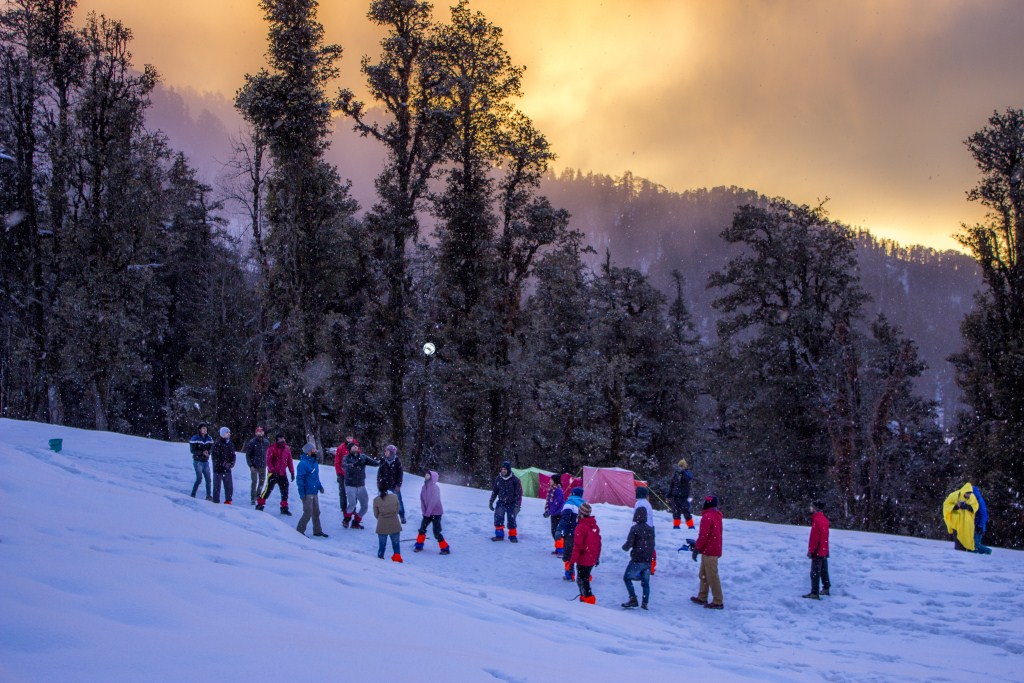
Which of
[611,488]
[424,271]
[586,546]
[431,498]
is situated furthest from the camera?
[424,271]

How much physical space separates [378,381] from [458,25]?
53.5 ft

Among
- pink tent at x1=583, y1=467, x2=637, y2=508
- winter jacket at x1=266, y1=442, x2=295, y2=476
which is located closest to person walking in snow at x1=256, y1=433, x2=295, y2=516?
winter jacket at x1=266, y1=442, x2=295, y2=476

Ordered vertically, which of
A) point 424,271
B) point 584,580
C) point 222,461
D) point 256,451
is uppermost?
point 424,271

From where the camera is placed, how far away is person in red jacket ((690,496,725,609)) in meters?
11.9

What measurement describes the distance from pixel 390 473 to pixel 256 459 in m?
3.93

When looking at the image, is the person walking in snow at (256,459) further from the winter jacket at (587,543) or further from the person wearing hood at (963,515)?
the person wearing hood at (963,515)

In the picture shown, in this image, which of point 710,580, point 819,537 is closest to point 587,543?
point 710,580

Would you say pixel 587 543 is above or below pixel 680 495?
below

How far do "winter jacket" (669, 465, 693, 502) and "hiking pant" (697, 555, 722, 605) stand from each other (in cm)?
487

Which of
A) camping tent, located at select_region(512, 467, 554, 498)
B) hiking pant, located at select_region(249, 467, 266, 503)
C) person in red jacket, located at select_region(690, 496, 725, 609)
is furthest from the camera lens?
camping tent, located at select_region(512, 467, 554, 498)

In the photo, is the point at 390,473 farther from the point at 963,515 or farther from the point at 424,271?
the point at 424,271

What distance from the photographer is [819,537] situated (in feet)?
40.4

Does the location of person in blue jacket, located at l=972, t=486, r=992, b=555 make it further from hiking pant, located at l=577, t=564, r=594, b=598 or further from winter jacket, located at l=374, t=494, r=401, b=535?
winter jacket, located at l=374, t=494, r=401, b=535

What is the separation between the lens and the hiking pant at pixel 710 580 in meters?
11.9
